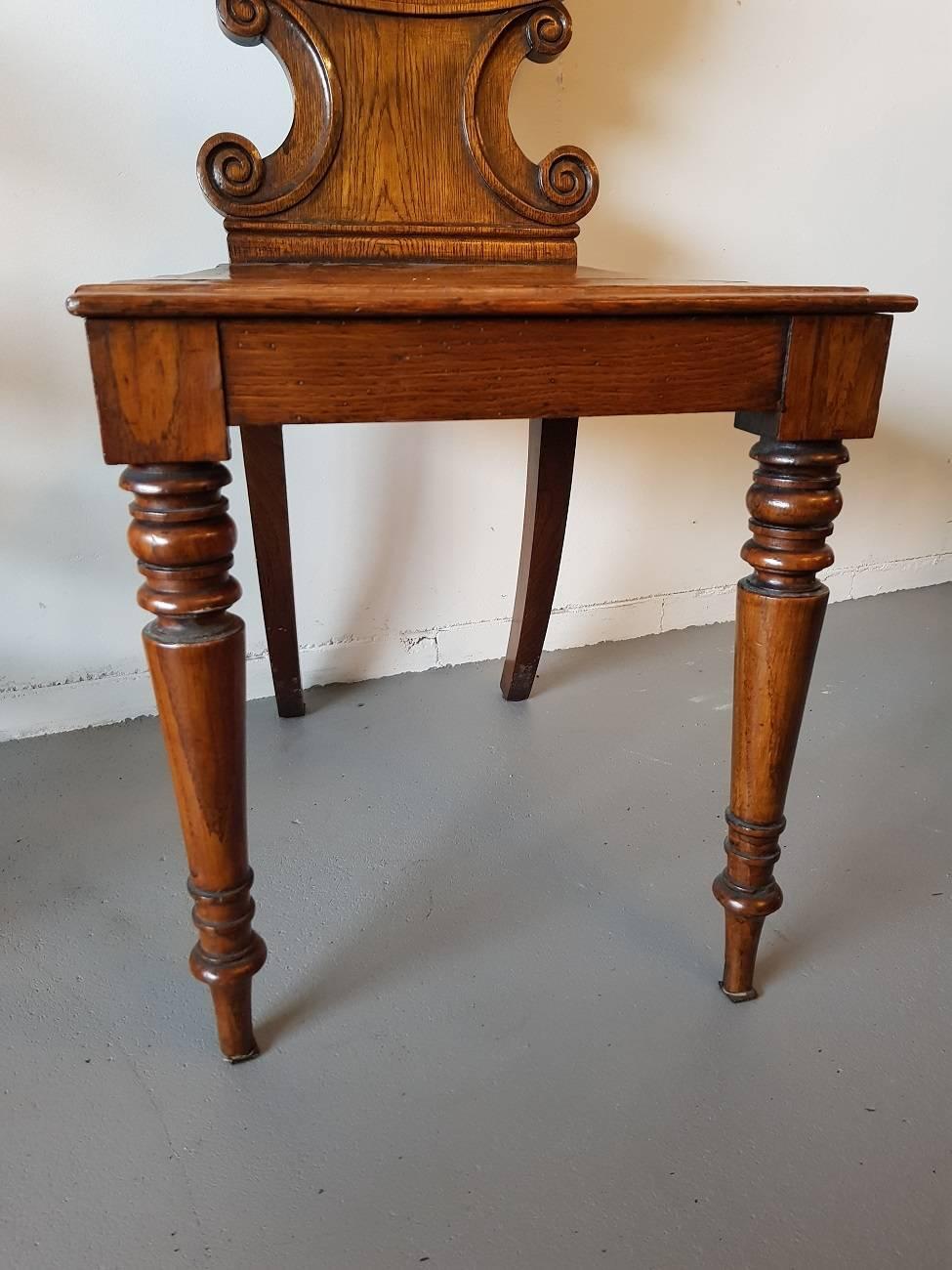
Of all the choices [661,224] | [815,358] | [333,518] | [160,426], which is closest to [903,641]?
[661,224]

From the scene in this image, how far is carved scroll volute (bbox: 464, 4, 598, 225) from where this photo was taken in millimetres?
1054

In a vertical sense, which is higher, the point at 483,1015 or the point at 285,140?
the point at 285,140

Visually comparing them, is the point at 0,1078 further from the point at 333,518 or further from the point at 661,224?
the point at 661,224

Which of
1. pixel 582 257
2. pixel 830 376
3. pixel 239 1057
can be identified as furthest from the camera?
pixel 582 257

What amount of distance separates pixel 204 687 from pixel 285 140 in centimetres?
66

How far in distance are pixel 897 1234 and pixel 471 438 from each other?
44.3 inches

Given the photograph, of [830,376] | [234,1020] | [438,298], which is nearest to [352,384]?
[438,298]

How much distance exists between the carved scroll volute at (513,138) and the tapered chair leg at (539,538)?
0.25 metres

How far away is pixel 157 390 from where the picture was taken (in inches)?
23.3

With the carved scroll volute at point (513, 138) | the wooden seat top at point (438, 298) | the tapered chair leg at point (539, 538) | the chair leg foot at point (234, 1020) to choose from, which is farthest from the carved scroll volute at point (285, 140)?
the chair leg foot at point (234, 1020)

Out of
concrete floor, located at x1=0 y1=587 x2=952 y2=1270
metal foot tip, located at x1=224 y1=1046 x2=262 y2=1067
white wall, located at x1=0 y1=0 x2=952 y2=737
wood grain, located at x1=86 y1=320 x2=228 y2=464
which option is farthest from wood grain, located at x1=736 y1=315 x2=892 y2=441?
white wall, located at x1=0 y1=0 x2=952 y2=737

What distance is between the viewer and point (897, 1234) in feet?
2.14

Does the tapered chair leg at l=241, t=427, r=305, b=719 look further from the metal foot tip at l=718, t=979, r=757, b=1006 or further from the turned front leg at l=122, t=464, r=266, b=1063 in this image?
the metal foot tip at l=718, t=979, r=757, b=1006

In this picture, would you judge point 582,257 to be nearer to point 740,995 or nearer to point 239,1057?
point 740,995
